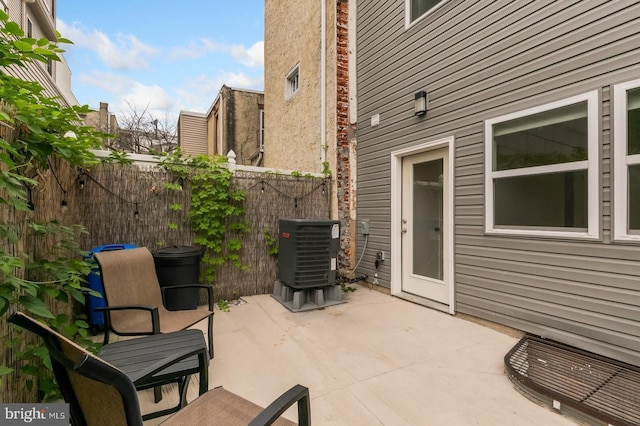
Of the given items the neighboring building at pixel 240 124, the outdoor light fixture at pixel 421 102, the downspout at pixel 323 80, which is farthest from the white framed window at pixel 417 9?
the neighboring building at pixel 240 124

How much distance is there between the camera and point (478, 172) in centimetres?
361

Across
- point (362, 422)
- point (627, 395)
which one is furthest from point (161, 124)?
point (627, 395)

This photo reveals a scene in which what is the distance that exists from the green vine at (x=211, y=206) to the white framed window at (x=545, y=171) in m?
3.40

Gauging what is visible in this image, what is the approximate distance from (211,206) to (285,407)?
3.67m

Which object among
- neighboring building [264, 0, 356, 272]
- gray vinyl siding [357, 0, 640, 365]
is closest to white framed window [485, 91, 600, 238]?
gray vinyl siding [357, 0, 640, 365]

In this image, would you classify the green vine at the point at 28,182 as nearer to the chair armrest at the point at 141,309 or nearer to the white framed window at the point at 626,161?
the chair armrest at the point at 141,309

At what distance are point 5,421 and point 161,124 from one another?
13897mm

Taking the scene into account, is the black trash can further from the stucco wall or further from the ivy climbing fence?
the stucco wall

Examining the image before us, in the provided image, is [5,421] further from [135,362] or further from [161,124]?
[161,124]

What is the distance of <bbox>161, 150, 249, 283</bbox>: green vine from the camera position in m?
4.38

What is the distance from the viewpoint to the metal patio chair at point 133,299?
2.40 m

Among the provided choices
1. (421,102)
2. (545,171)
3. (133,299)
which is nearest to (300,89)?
(421,102)

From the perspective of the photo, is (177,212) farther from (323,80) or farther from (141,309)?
(323,80)

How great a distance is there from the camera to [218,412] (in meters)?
1.41
